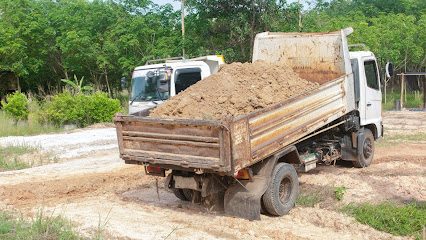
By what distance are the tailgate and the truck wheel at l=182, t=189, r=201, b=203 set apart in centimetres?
115

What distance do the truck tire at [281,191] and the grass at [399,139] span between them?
6417 mm

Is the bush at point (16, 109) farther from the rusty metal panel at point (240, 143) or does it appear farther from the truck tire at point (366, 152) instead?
the rusty metal panel at point (240, 143)

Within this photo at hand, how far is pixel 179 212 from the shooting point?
6.29 meters

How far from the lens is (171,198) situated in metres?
7.31

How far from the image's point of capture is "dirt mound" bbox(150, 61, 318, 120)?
6.11m

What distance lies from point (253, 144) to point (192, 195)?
188 cm

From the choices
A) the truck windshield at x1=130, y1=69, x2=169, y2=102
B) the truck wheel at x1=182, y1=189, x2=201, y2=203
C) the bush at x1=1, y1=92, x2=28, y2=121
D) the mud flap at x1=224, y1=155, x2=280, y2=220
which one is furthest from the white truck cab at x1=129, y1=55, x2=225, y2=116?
the bush at x1=1, y1=92, x2=28, y2=121

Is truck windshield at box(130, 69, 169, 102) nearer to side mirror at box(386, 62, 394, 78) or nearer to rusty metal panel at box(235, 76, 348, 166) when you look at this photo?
rusty metal panel at box(235, 76, 348, 166)

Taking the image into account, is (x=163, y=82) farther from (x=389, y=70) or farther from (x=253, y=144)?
(x=253, y=144)

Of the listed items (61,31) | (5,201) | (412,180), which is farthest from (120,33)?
(412,180)

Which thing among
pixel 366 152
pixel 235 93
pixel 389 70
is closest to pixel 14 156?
pixel 235 93

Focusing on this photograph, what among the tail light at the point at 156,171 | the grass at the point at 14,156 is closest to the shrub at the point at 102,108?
the grass at the point at 14,156

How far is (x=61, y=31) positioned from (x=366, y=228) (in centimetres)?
2204

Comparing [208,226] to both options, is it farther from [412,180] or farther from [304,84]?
[412,180]
